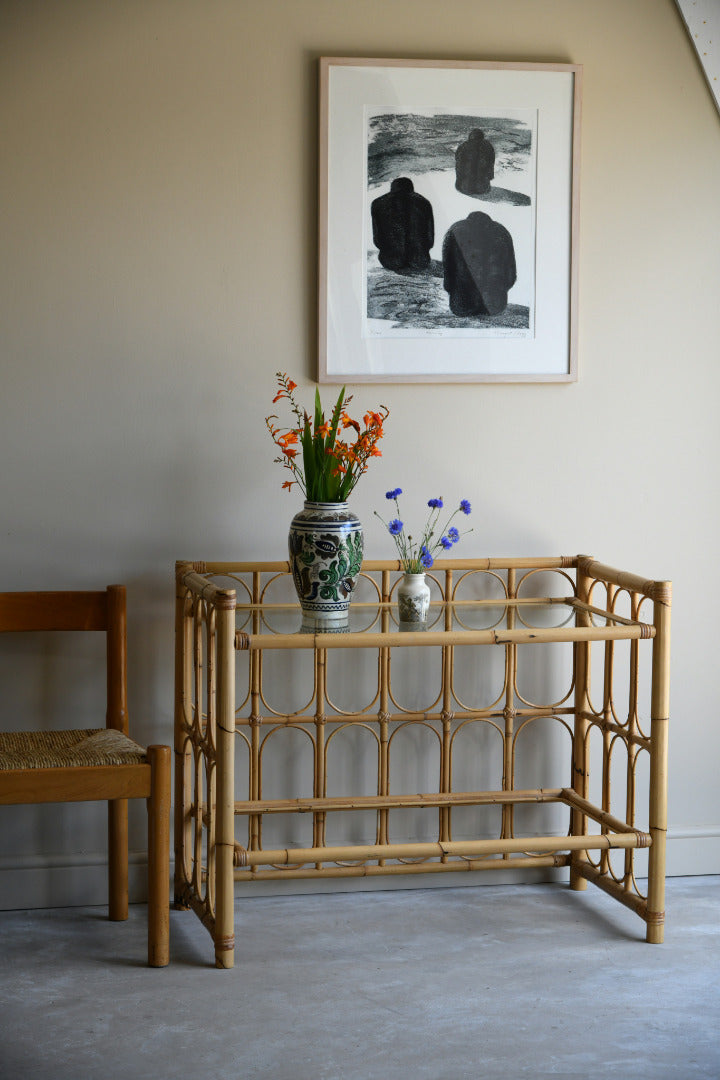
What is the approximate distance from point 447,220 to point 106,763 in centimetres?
146

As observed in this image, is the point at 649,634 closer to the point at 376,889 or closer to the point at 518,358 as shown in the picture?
the point at 518,358

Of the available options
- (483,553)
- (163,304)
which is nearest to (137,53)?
(163,304)

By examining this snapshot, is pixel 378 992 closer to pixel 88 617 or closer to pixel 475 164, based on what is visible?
pixel 88 617

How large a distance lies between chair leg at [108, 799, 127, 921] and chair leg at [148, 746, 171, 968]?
10.4 inches

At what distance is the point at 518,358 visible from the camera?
2863 mm

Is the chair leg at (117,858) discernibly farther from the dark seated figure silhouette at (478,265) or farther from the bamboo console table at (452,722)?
the dark seated figure silhouette at (478,265)

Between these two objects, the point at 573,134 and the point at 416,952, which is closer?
the point at 416,952

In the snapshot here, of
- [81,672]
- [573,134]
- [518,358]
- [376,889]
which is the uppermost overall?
[573,134]

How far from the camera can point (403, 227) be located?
2.79 meters

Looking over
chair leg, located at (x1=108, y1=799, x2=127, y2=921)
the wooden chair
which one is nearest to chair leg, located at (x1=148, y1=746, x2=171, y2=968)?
the wooden chair

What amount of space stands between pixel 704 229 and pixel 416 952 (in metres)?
1.83

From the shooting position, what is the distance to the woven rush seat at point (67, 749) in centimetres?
232

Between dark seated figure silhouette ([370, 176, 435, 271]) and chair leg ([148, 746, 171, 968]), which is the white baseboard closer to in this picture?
chair leg ([148, 746, 171, 968])

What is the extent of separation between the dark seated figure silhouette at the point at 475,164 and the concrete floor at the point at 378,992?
5.51ft
